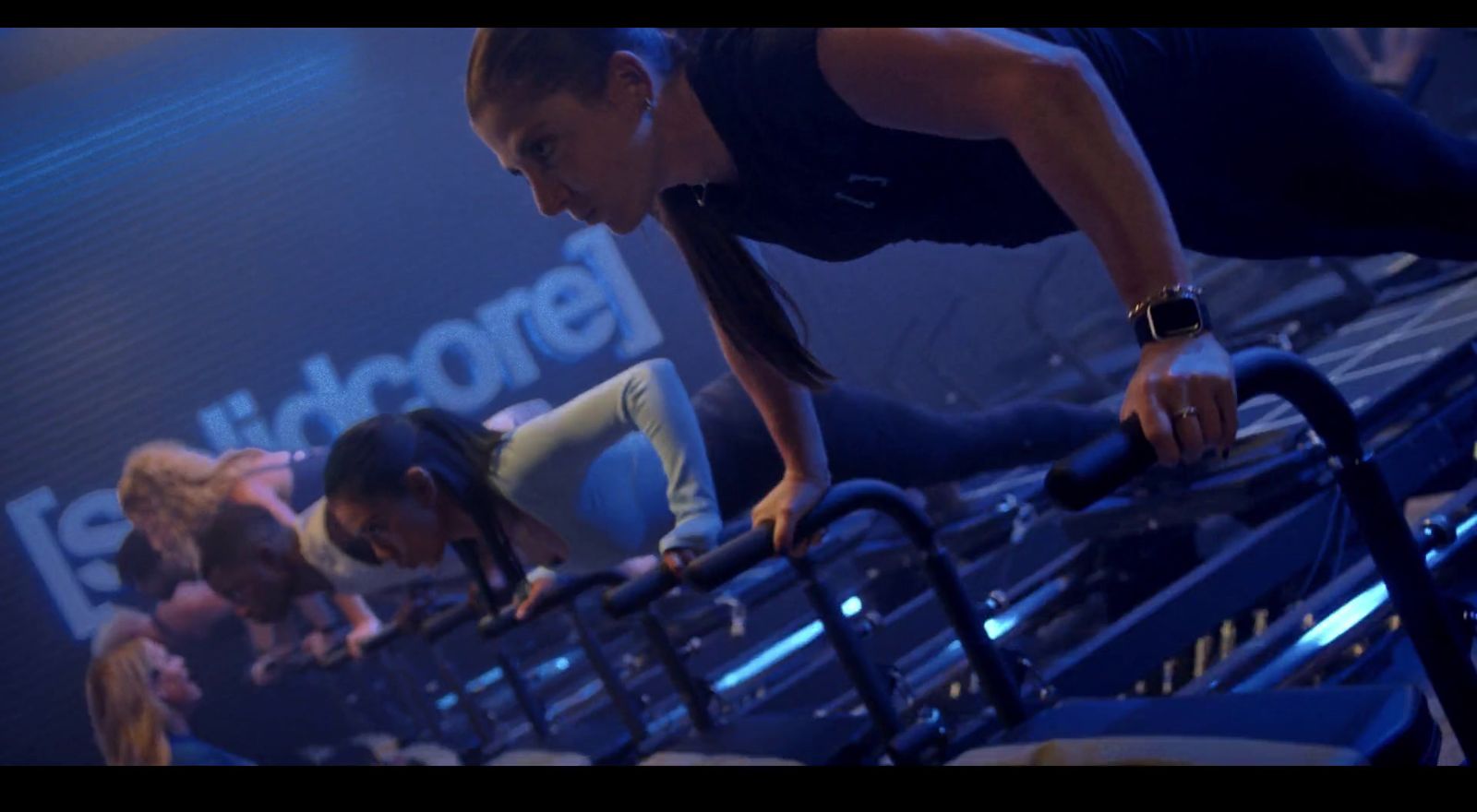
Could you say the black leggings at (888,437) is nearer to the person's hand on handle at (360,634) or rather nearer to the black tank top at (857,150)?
the black tank top at (857,150)

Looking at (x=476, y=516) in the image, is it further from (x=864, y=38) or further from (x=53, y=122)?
(x=864, y=38)

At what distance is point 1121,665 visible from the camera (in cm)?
201

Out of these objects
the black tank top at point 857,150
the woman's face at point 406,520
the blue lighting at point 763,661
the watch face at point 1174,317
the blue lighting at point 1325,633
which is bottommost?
the blue lighting at point 763,661

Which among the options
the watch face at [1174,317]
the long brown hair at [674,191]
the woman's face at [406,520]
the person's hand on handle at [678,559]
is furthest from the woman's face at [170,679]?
the watch face at [1174,317]

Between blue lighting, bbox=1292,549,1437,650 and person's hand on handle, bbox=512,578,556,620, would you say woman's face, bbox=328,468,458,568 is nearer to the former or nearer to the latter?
person's hand on handle, bbox=512,578,556,620

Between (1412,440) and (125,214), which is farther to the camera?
(125,214)

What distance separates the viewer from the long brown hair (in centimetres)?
188

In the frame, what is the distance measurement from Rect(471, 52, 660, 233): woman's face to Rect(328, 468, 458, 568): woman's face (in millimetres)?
905

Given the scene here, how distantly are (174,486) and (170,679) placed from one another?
1.67 ft

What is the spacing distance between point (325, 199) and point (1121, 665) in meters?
1.98

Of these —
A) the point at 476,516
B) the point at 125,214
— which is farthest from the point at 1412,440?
the point at 125,214

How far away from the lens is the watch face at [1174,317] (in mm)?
1254

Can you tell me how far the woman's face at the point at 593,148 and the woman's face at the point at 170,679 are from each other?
5.66ft

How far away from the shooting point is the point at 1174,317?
1.27 metres
